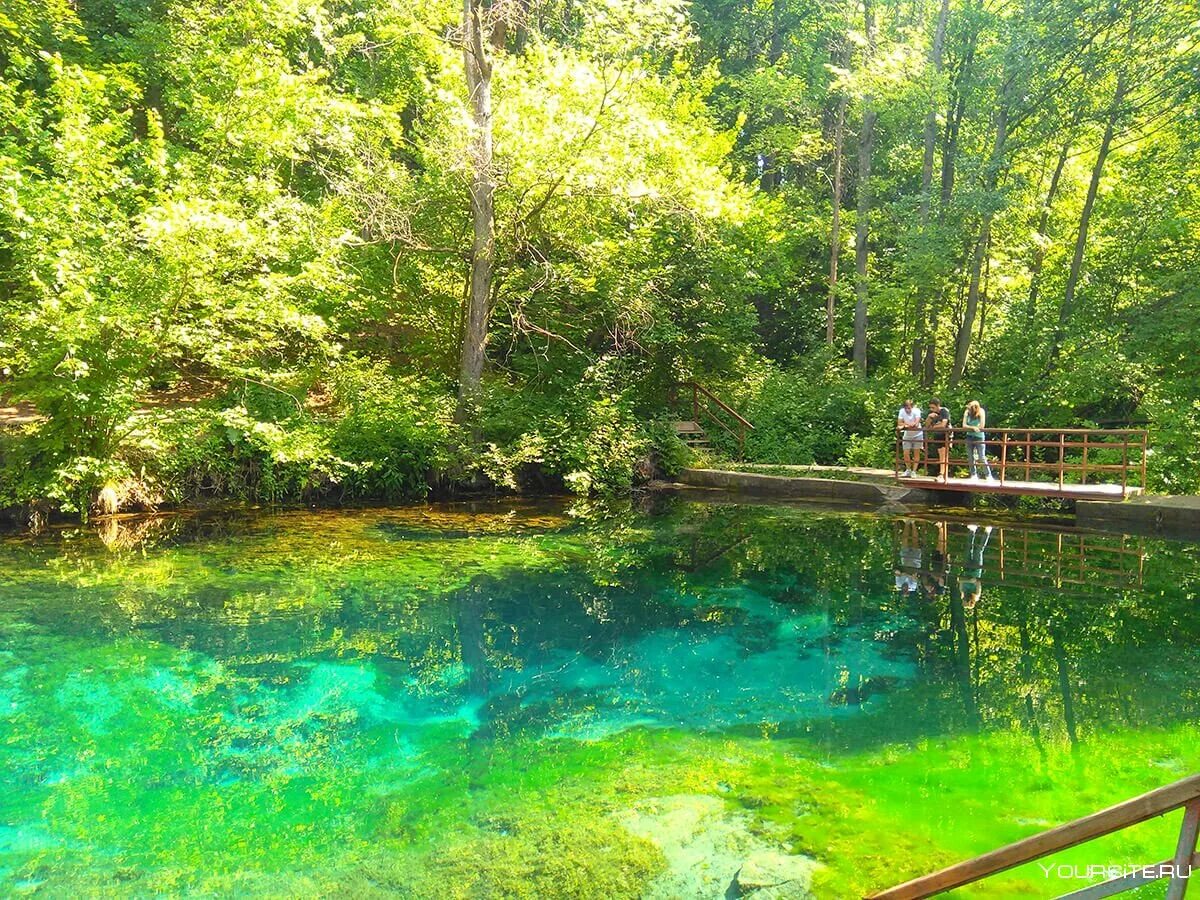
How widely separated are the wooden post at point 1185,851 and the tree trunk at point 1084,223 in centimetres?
1799

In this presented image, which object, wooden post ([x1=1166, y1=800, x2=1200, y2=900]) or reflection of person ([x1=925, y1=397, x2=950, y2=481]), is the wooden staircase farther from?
wooden post ([x1=1166, y1=800, x2=1200, y2=900])

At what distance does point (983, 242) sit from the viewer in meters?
18.6

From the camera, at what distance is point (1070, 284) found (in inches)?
707

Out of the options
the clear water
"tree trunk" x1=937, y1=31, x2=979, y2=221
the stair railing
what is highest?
"tree trunk" x1=937, y1=31, x2=979, y2=221

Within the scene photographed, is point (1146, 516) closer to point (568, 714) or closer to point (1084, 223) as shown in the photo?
point (1084, 223)

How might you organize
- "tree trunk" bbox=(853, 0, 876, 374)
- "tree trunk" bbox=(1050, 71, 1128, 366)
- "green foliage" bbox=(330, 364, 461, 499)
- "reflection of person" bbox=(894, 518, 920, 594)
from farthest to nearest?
"tree trunk" bbox=(853, 0, 876, 374)
"tree trunk" bbox=(1050, 71, 1128, 366)
"green foliage" bbox=(330, 364, 461, 499)
"reflection of person" bbox=(894, 518, 920, 594)

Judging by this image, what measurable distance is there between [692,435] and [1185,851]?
18.1m

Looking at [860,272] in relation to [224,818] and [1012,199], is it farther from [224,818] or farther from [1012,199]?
[224,818]

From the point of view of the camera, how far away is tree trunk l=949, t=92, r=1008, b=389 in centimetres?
1822

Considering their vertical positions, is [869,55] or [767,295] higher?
[869,55]

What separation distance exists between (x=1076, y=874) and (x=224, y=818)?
15.2 ft

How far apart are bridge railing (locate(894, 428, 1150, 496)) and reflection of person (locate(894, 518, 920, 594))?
1.99 meters

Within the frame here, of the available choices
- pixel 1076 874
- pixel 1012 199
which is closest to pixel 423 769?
pixel 1076 874

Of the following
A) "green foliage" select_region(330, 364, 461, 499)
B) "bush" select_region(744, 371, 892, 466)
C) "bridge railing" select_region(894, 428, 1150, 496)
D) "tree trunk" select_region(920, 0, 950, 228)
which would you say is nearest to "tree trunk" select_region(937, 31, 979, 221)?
"tree trunk" select_region(920, 0, 950, 228)
